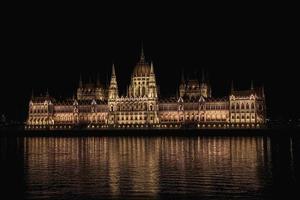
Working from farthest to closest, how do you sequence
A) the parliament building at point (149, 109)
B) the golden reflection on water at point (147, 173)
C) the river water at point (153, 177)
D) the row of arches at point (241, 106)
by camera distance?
the parliament building at point (149, 109) < the row of arches at point (241, 106) < the golden reflection on water at point (147, 173) < the river water at point (153, 177)

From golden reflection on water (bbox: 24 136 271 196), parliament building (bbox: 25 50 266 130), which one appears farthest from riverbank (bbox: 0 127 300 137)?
golden reflection on water (bbox: 24 136 271 196)

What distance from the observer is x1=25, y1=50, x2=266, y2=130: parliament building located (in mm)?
119750

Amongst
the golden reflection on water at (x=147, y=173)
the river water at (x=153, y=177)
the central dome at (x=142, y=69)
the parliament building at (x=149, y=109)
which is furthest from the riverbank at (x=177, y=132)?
the river water at (x=153, y=177)

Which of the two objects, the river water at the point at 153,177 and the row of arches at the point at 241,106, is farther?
the row of arches at the point at 241,106

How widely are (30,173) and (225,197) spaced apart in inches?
586

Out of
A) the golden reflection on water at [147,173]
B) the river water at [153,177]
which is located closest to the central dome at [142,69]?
the golden reflection on water at [147,173]

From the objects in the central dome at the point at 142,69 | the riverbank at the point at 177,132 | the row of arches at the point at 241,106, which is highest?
the central dome at the point at 142,69

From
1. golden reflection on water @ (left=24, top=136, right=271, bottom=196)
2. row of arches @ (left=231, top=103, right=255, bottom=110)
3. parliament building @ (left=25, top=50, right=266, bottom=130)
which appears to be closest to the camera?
golden reflection on water @ (left=24, top=136, right=271, bottom=196)

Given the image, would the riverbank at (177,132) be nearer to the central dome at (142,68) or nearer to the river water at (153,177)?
the central dome at (142,68)

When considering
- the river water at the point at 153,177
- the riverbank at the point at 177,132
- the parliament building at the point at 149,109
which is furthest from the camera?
the parliament building at the point at 149,109

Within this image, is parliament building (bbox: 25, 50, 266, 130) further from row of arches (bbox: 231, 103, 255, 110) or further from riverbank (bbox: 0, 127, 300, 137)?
riverbank (bbox: 0, 127, 300, 137)

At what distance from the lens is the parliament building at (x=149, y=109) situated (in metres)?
120

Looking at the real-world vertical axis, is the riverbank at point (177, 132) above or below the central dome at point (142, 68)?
below

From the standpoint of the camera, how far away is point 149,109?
424 feet
